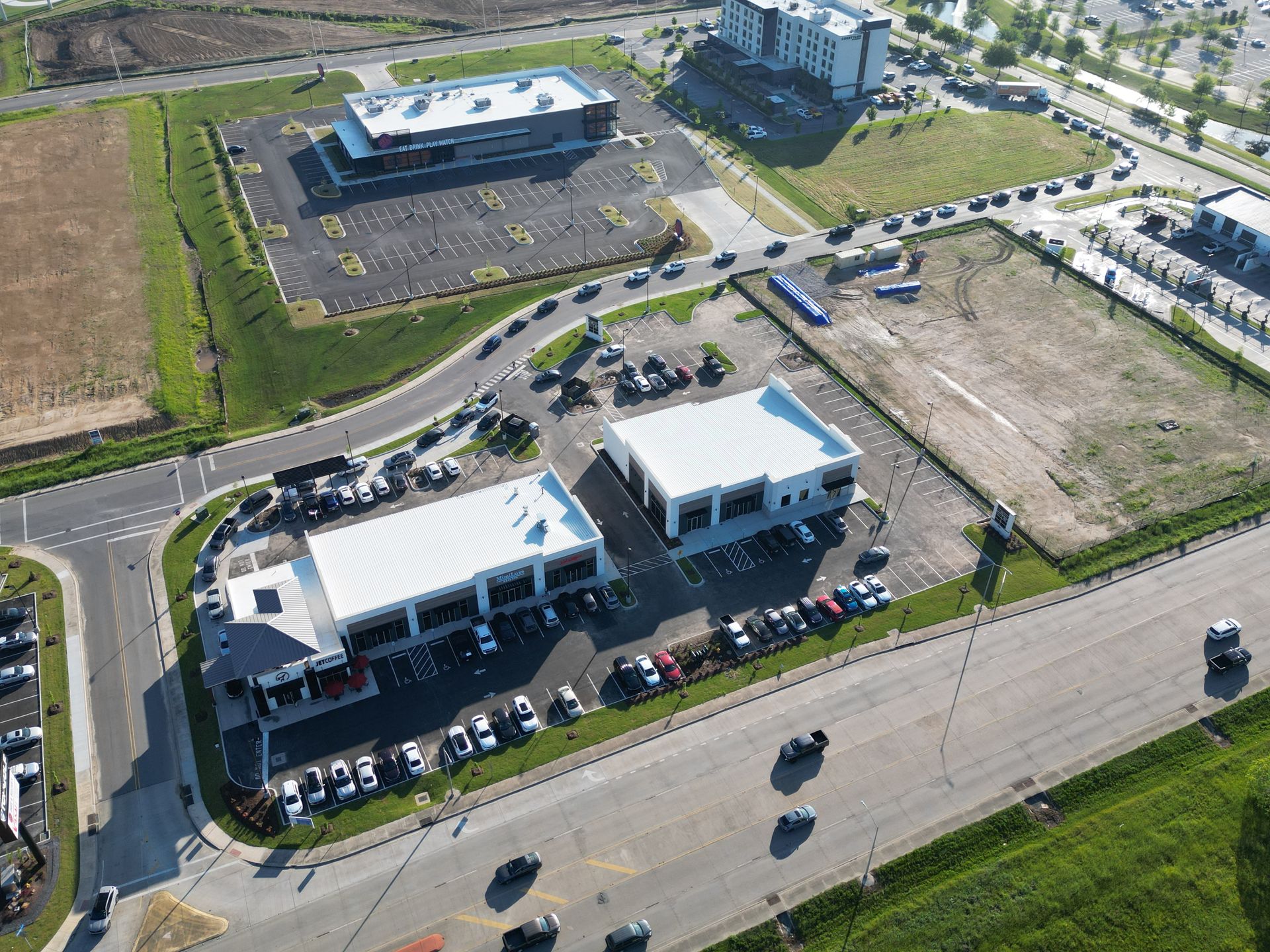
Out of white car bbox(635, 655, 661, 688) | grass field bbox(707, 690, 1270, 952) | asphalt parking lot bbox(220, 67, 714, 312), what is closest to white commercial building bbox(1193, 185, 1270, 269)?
asphalt parking lot bbox(220, 67, 714, 312)

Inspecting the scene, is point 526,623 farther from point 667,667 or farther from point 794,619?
point 794,619

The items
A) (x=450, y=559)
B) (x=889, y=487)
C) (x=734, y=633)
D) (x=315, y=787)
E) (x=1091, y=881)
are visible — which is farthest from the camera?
(x=889, y=487)

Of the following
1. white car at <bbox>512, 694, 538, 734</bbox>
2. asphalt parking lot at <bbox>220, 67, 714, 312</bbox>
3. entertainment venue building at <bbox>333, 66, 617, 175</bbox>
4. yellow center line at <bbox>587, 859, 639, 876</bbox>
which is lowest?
yellow center line at <bbox>587, 859, 639, 876</bbox>

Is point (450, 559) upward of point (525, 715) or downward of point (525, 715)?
upward

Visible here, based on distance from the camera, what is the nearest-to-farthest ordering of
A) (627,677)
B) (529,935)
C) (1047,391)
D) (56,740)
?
1. (529,935)
2. (56,740)
3. (627,677)
4. (1047,391)

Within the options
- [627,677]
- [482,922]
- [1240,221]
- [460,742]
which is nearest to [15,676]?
[460,742]

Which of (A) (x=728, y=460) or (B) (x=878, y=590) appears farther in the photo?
(A) (x=728, y=460)

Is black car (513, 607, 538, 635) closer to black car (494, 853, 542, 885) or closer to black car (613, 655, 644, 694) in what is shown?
black car (613, 655, 644, 694)
